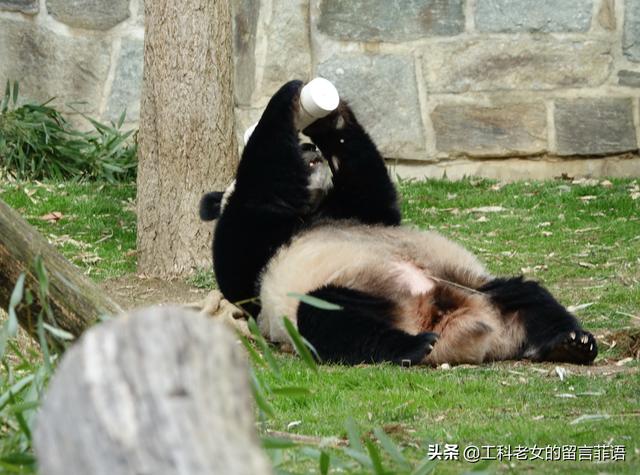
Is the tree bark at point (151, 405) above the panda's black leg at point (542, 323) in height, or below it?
above

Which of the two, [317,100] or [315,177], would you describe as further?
[315,177]

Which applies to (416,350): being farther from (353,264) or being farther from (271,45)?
(271,45)

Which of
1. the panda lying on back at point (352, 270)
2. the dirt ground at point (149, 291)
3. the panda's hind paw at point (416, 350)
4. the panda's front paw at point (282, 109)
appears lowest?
the dirt ground at point (149, 291)

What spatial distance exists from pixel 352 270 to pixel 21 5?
5304 mm

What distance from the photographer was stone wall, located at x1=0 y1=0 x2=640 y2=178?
900cm

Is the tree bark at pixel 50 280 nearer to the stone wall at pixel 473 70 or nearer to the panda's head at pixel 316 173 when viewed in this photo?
the panda's head at pixel 316 173

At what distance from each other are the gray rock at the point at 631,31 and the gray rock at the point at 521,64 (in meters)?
0.14

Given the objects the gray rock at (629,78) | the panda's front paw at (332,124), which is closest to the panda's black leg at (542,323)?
the panda's front paw at (332,124)

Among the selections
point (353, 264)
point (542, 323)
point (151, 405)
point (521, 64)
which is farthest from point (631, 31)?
point (151, 405)

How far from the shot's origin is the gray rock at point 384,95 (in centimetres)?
905

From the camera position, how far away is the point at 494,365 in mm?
4980

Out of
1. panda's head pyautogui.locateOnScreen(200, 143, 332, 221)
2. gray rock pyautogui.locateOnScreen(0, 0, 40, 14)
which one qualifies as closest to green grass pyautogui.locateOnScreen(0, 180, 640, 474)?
panda's head pyautogui.locateOnScreen(200, 143, 332, 221)

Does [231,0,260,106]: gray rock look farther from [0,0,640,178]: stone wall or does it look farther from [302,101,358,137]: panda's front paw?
[302,101,358,137]: panda's front paw

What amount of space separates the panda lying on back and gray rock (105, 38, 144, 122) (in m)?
4.06
